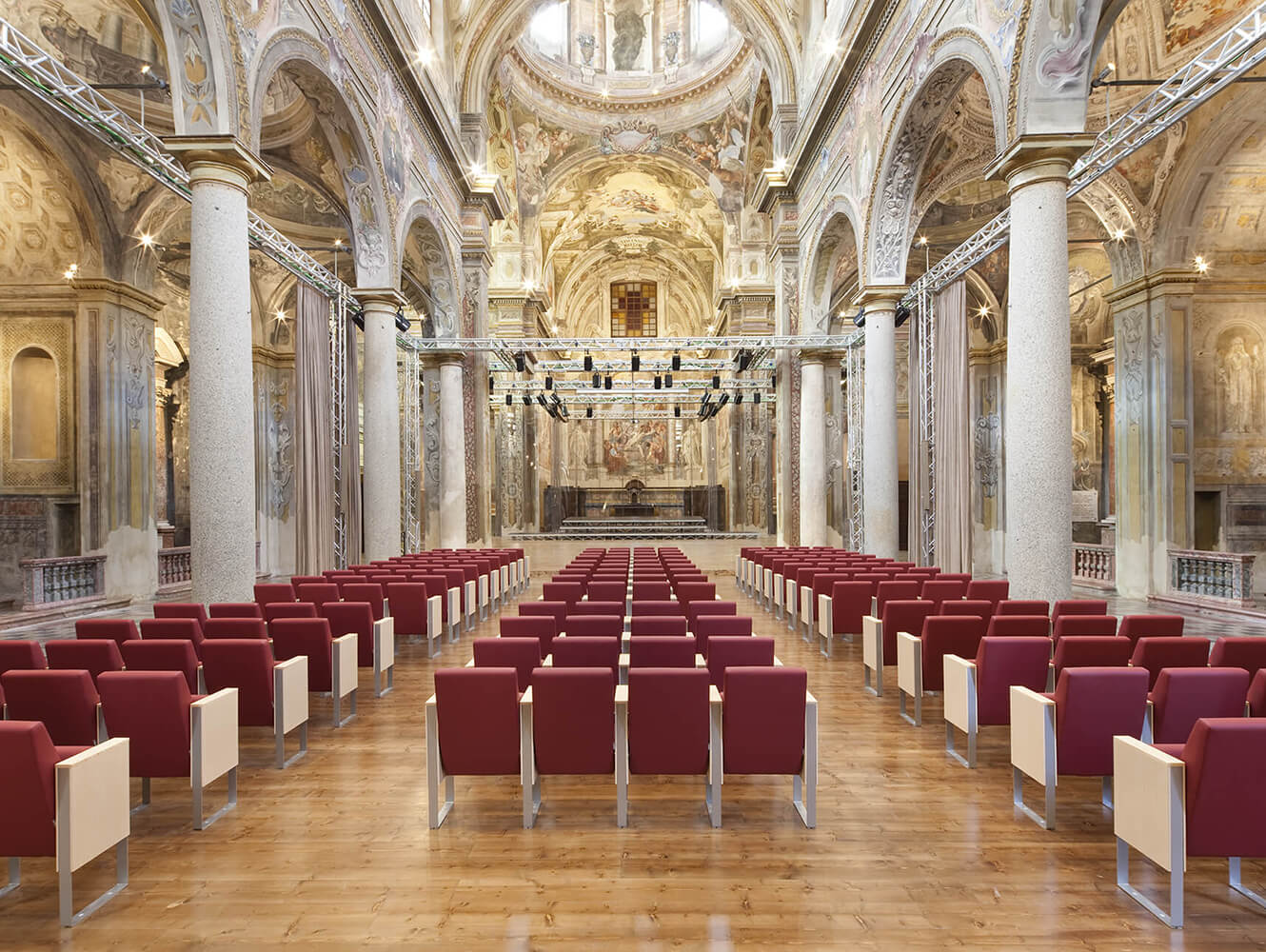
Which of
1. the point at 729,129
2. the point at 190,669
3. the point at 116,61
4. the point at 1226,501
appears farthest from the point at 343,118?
the point at 729,129

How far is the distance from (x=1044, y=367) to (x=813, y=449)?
1122 centimetres

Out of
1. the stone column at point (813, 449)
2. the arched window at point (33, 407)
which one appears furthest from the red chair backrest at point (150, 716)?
the stone column at point (813, 449)

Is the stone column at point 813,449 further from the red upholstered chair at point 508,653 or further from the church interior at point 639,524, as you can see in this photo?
the red upholstered chair at point 508,653

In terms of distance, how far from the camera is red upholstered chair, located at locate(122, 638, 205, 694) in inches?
186

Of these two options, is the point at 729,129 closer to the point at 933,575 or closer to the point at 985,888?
the point at 933,575

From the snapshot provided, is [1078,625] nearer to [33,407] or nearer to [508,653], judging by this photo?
[508,653]

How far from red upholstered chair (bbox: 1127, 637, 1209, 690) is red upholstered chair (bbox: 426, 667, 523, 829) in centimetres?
387

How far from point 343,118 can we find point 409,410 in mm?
6983

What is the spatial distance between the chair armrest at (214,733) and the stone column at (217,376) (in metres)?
4.81

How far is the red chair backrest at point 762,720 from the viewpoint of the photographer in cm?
389

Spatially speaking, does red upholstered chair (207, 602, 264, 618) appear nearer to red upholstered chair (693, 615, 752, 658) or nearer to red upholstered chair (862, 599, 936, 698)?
red upholstered chair (693, 615, 752, 658)

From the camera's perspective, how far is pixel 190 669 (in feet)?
15.7

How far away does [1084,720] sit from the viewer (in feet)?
12.5

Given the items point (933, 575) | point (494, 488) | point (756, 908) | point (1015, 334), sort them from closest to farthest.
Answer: point (756, 908), point (1015, 334), point (933, 575), point (494, 488)
